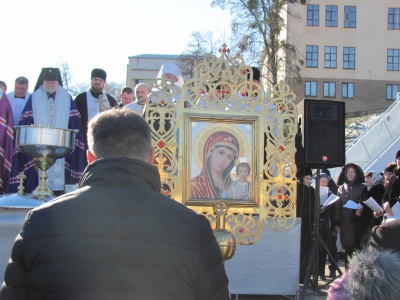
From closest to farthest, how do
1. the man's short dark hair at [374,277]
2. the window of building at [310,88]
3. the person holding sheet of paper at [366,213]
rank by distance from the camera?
the man's short dark hair at [374,277], the person holding sheet of paper at [366,213], the window of building at [310,88]

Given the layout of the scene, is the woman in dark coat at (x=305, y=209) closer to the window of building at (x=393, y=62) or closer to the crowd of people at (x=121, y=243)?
the crowd of people at (x=121, y=243)

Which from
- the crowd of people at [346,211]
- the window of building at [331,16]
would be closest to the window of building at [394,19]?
the window of building at [331,16]

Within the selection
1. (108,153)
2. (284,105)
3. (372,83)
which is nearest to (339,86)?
(372,83)

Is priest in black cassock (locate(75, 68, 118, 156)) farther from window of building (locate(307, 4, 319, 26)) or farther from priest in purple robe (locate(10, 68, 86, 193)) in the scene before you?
window of building (locate(307, 4, 319, 26))

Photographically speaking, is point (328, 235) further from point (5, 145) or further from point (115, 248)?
point (115, 248)

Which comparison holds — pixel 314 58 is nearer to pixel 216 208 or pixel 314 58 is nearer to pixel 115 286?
pixel 216 208

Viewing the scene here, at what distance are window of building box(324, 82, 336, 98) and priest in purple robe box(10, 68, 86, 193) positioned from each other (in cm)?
4277

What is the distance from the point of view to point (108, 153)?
2.41m

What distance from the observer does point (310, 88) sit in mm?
49156

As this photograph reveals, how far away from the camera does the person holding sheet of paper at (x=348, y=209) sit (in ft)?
31.8

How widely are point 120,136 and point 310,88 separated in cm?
4785

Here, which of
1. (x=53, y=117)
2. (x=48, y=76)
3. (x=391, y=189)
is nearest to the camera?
(x=53, y=117)

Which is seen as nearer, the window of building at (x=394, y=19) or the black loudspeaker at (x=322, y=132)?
the black loudspeaker at (x=322, y=132)

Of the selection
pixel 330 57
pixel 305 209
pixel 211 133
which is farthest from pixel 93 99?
pixel 330 57
